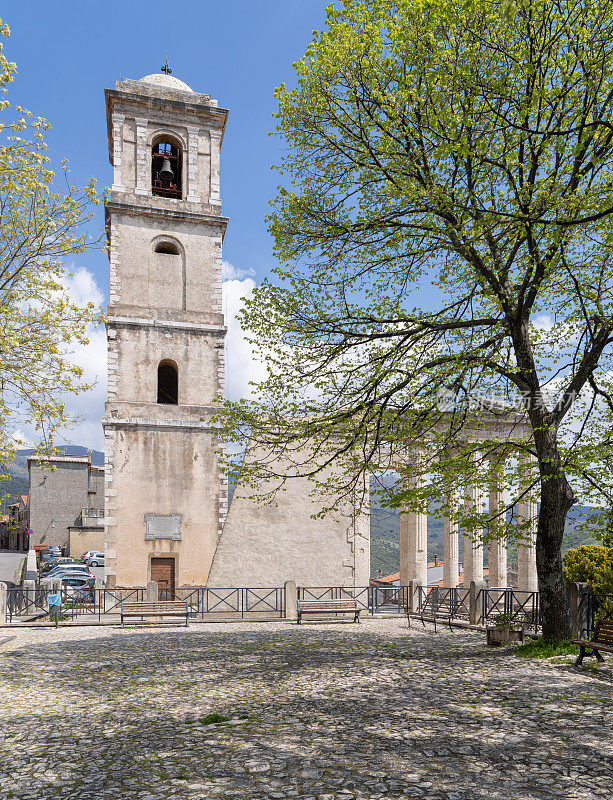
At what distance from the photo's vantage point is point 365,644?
14.2 meters

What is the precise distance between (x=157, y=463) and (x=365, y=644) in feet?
42.6

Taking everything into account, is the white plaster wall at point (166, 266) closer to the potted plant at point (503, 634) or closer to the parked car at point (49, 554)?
the potted plant at point (503, 634)

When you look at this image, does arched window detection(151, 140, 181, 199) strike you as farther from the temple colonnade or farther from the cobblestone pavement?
the cobblestone pavement

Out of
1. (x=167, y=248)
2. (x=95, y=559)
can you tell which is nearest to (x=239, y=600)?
(x=167, y=248)

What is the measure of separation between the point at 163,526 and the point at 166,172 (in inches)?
611

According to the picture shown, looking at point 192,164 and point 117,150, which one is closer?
point 117,150

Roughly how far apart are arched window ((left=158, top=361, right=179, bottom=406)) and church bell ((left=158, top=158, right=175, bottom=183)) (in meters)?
8.53

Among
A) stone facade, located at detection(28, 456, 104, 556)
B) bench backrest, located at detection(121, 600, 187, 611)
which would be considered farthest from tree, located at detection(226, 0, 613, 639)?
stone facade, located at detection(28, 456, 104, 556)

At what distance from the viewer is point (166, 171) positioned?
1067 inches

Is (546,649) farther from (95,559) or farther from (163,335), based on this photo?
(95,559)

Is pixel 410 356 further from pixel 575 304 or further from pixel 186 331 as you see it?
pixel 186 331

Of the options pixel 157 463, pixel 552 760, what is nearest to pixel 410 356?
pixel 552 760

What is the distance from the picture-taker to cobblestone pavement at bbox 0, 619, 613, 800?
18.4ft

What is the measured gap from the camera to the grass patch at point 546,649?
Result: 11.8 m
